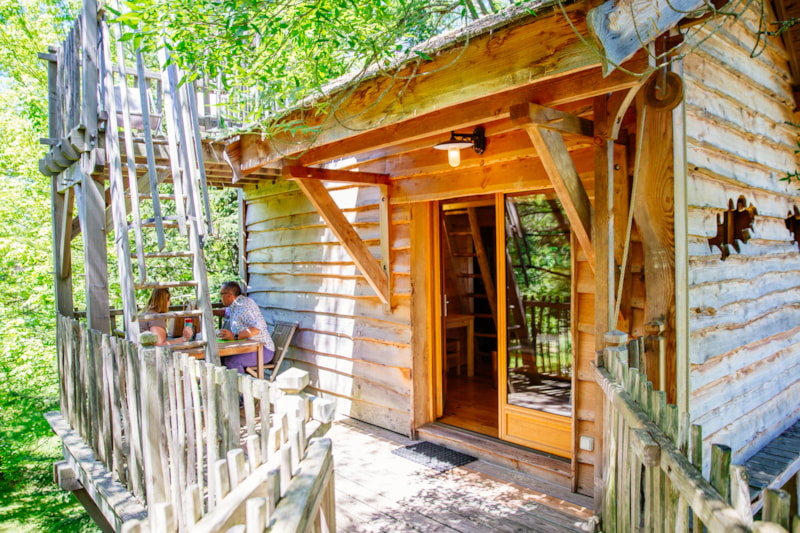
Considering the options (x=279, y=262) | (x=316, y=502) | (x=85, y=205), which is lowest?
(x=316, y=502)

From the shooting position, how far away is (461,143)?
171 inches

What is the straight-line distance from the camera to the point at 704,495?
4.77ft

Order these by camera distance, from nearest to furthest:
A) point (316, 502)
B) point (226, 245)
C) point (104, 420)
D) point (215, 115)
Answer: point (316, 502) → point (104, 420) → point (215, 115) → point (226, 245)

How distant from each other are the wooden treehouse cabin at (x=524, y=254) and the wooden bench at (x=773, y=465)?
3 cm

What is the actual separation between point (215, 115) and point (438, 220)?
3255 mm

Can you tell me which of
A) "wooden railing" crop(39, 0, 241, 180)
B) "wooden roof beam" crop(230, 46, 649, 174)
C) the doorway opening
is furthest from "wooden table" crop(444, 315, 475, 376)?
"wooden railing" crop(39, 0, 241, 180)

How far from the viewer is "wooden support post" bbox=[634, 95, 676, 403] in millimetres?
3184

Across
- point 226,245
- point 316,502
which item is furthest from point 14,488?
point 316,502

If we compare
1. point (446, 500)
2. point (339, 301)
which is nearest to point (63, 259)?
point (339, 301)

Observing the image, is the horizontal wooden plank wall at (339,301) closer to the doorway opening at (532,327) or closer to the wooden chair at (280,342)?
the wooden chair at (280,342)

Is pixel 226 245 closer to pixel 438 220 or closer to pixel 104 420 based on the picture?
pixel 438 220

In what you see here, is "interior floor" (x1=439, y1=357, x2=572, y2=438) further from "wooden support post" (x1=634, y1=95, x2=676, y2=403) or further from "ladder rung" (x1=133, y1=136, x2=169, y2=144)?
"ladder rung" (x1=133, y1=136, x2=169, y2=144)

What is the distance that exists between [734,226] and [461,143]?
2.18 m

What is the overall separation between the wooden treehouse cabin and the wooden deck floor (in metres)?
0.24
